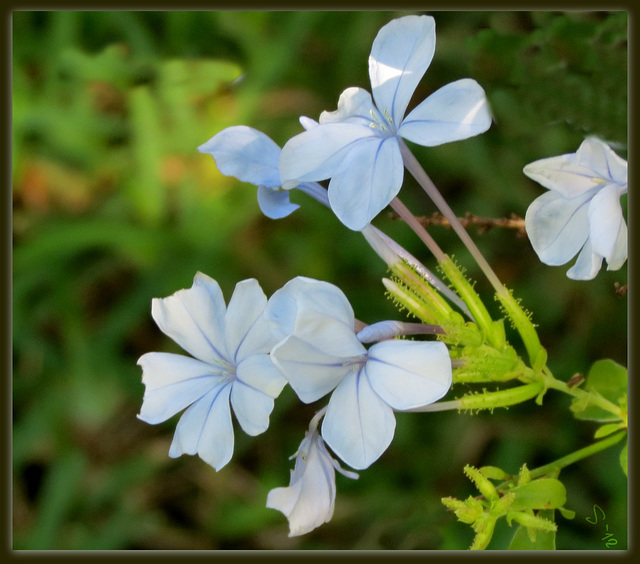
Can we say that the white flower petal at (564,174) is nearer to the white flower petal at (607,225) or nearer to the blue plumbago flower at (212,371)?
the white flower petal at (607,225)

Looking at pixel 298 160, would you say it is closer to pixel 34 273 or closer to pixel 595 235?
pixel 595 235

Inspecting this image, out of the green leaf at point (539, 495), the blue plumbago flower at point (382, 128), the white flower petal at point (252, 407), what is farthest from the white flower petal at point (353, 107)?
the green leaf at point (539, 495)

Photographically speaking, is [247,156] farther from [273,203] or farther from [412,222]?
[412,222]

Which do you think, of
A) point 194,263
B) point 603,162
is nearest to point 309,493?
point 603,162

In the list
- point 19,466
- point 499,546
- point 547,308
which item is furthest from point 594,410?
point 19,466

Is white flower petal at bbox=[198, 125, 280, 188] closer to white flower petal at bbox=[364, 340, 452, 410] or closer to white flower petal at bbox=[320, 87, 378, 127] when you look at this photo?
white flower petal at bbox=[320, 87, 378, 127]
